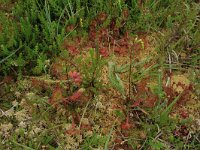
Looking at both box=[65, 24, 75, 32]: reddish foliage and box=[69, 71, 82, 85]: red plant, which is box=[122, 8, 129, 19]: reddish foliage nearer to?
box=[65, 24, 75, 32]: reddish foliage

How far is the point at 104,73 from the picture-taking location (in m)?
2.91

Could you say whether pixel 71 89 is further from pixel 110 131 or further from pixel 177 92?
pixel 177 92

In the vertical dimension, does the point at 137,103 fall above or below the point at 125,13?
below

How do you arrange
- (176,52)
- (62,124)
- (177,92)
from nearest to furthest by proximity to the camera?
1. (62,124)
2. (177,92)
3. (176,52)

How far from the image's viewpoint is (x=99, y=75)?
2699 mm

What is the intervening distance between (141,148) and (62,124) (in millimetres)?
621

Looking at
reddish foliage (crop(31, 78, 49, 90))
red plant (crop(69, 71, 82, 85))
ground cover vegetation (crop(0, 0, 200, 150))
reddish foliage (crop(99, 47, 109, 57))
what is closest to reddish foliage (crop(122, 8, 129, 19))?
ground cover vegetation (crop(0, 0, 200, 150))

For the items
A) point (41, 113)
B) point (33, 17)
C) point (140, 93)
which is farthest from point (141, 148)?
point (33, 17)

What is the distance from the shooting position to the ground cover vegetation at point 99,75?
2564 mm

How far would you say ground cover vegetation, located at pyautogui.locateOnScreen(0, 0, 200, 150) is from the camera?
2.56 metres

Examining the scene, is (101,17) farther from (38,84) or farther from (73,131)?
(73,131)

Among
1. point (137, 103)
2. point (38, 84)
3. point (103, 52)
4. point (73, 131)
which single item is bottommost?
point (73, 131)

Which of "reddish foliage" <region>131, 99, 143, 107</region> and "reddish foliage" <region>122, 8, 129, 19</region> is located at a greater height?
"reddish foliage" <region>122, 8, 129, 19</region>

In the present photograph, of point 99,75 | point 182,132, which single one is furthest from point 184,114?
point 99,75
